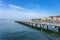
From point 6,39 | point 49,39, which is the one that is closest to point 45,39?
point 49,39

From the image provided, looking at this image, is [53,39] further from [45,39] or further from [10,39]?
[10,39]

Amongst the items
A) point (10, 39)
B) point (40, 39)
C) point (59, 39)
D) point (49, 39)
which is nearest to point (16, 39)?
point (10, 39)

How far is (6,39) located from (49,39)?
1172 cm

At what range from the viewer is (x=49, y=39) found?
1180 inches

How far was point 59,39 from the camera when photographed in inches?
Result: 1187

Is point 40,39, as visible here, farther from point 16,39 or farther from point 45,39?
point 16,39

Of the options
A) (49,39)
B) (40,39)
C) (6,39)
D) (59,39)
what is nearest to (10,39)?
(6,39)

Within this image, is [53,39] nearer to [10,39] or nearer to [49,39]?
[49,39]

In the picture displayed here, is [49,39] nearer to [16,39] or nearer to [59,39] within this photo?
[59,39]

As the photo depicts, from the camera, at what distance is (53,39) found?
29.8 metres

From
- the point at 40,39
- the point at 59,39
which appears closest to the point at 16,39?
the point at 40,39

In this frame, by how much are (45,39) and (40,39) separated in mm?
1354

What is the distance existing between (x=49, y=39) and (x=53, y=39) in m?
1.06

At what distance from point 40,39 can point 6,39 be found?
9278 mm
